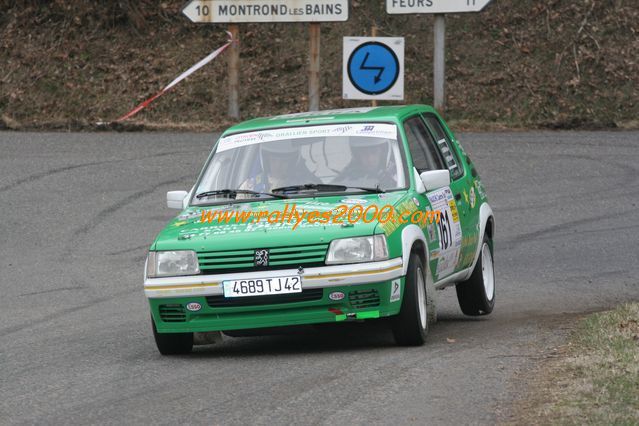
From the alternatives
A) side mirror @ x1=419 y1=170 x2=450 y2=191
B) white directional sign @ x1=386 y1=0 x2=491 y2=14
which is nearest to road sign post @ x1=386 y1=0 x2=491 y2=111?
white directional sign @ x1=386 y1=0 x2=491 y2=14

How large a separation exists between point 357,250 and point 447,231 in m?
1.64

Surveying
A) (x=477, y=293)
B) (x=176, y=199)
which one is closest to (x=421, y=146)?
(x=477, y=293)

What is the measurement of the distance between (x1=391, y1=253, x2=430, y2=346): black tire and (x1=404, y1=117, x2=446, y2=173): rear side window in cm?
136

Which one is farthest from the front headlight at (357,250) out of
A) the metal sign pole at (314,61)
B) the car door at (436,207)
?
the metal sign pole at (314,61)

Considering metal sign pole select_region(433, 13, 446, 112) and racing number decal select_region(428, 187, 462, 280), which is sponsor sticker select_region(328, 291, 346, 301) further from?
metal sign pole select_region(433, 13, 446, 112)

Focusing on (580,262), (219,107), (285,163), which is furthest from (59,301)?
(219,107)

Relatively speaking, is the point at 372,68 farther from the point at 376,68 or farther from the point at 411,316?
the point at 411,316

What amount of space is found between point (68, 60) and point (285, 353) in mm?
19387

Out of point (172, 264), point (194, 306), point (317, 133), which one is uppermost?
point (317, 133)

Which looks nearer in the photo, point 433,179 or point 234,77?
point 433,179

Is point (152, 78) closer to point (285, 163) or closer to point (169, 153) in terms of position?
point (169, 153)

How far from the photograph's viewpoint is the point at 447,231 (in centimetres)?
1032

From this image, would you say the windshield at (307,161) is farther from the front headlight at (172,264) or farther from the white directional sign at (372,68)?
the white directional sign at (372,68)

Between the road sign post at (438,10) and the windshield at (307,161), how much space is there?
12.3 meters
